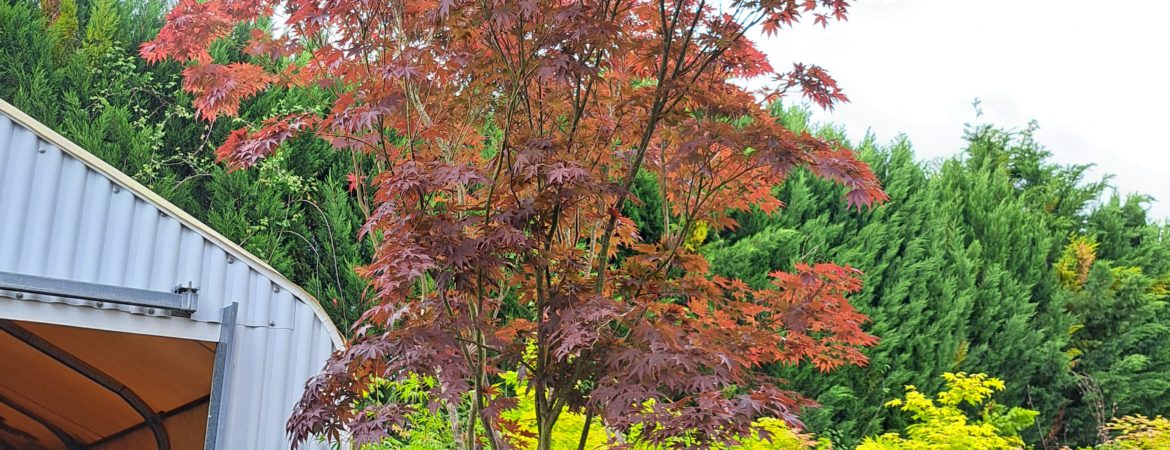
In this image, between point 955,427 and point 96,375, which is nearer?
point 96,375

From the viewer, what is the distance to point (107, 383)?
4.50 m

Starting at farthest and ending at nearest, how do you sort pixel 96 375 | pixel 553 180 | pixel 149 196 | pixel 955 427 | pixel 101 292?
1. pixel 955 427
2. pixel 96 375
3. pixel 149 196
4. pixel 101 292
5. pixel 553 180

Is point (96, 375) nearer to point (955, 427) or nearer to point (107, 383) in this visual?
point (107, 383)

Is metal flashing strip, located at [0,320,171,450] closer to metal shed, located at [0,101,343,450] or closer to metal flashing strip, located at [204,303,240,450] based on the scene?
metal shed, located at [0,101,343,450]

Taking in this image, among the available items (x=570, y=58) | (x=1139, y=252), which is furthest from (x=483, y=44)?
(x=1139, y=252)

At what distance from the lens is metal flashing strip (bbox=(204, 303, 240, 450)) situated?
341 centimetres

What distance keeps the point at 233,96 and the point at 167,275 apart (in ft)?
3.82

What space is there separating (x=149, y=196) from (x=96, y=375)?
1595 millimetres

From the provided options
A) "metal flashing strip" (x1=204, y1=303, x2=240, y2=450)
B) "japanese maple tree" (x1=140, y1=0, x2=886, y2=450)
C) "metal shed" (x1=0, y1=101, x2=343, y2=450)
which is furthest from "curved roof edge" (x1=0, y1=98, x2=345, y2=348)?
"japanese maple tree" (x1=140, y1=0, x2=886, y2=450)

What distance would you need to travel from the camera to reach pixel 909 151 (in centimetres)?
842

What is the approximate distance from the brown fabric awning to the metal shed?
0.01m

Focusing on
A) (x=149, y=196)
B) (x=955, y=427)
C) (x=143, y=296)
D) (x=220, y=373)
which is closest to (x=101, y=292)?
(x=143, y=296)

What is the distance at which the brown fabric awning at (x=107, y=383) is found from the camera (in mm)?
4000

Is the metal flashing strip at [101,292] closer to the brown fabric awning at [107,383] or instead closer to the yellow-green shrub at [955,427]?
the brown fabric awning at [107,383]
